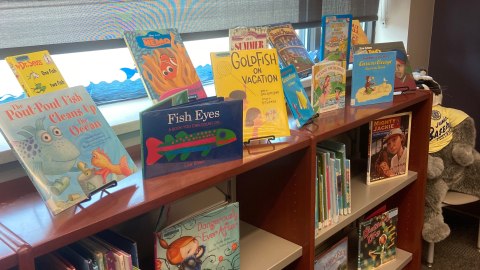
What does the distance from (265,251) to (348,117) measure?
54cm

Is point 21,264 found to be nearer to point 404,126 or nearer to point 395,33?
point 404,126

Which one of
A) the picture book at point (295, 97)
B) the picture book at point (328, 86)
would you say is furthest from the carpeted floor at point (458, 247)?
the picture book at point (295, 97)

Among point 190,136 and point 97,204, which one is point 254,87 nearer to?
point 190,136

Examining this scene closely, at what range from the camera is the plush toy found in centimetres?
213

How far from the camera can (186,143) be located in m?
0.97

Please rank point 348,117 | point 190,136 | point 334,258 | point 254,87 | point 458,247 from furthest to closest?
point 458,247, point 334,258, point 348,117, point 254,87, point 190,136

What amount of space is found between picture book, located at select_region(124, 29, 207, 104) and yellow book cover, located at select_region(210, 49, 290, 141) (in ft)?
0.48

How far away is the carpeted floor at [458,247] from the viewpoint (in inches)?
89.9

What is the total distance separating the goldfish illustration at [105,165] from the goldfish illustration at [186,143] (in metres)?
0.06

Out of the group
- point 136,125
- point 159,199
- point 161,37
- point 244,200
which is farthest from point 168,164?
point 244,200

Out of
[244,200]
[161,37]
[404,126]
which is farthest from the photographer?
[404,126]

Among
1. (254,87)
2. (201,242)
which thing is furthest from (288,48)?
(201,242)

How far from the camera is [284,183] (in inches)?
52.2

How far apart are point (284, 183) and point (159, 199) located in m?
0.56
